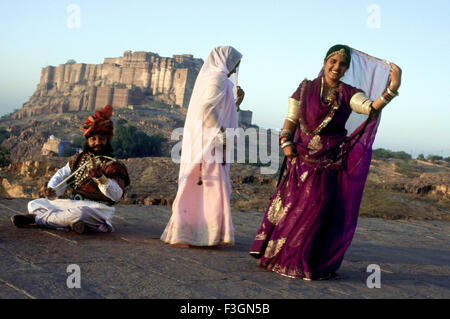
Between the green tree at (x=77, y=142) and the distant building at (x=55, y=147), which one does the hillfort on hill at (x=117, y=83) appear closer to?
the green tree at (x=77, y=142)

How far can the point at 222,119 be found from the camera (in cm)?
462

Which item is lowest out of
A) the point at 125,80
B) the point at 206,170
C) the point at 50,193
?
the point at 50,193

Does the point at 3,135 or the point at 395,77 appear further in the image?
the point at 3,135

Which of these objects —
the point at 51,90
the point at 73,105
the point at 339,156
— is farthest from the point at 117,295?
the point at 51,90

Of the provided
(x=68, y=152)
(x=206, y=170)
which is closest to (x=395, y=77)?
(x=206, y=170)

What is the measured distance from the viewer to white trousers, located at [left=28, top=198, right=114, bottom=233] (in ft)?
14.4

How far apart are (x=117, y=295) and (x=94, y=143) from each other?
6.67 feet

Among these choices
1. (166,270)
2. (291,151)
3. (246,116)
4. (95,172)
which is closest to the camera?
(166,270)

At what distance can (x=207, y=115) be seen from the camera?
4.56 metres

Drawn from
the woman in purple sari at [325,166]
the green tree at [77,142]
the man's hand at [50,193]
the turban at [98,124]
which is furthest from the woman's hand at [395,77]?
the green tree at [77,142]

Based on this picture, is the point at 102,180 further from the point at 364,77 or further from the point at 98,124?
the point at 364,77

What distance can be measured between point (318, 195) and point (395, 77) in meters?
0.92

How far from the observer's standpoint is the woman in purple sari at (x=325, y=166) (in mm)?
3658

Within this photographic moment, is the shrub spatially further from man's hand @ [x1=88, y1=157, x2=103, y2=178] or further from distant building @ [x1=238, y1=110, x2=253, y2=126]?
man's hand @ [x1=88, y1=157, x2=103, y2=178]
